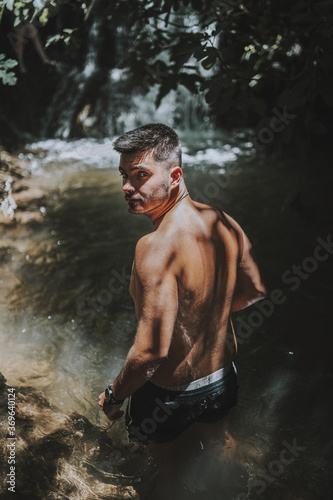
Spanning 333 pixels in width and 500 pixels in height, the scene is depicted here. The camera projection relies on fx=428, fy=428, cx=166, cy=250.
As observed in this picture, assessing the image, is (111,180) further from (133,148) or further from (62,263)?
(133,148)

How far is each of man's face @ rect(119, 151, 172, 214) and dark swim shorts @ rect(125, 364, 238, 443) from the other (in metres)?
0.89

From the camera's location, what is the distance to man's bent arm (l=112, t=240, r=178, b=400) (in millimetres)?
1646

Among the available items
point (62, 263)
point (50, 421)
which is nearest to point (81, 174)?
point (62, 263)

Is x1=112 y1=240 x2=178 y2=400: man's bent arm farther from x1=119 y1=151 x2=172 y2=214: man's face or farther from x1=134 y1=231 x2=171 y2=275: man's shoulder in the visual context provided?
x1=119 y1=151 x2=172 y2=214: man's face

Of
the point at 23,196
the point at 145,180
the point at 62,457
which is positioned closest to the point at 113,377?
the point at 62,457

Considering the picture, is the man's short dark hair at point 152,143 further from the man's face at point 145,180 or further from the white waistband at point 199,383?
the white waistband at point 199,383

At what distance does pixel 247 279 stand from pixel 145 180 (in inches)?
30.0

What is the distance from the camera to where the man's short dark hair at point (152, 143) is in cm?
170

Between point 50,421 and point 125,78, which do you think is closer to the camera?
point 50,421

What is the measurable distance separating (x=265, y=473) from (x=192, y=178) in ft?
17.7

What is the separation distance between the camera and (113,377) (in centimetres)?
296

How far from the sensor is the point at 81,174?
754 centimetres

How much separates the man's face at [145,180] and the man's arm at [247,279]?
1.63ft

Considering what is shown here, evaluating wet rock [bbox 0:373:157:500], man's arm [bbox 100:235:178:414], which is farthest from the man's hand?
wet rock [bbox 0:373:157:500]
